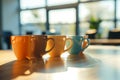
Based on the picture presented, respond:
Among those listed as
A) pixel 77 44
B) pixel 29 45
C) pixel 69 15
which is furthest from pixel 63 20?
pixel 29 45

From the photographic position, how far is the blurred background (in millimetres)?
6812

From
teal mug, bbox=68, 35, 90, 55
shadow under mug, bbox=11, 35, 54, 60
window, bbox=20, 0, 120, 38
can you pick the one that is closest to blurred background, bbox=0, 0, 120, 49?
window, bbox=20, 0, 120, 38

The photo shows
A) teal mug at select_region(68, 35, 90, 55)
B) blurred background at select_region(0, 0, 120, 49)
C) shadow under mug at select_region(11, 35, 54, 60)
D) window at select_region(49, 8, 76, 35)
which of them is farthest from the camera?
window at select_region(49, 8, 76, 35)

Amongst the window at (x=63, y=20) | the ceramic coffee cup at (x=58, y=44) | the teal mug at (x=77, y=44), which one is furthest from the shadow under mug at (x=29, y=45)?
the window at (x=63, y=20)

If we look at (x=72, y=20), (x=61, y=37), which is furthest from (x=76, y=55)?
(x=72, y=20)

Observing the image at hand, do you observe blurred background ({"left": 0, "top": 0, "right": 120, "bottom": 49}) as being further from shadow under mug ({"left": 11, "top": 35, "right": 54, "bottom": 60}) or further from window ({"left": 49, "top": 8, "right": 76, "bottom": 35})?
shadow under mug ({"left": 11, "top": 35, "right": 54, "bottom": 60})

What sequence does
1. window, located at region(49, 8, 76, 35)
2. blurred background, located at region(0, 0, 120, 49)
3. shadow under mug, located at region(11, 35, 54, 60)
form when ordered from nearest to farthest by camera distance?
shadow under mug, located at region(11, 35, 54, 60), blurred background, located at region(0, 0, 120, 49), window, located at region(49, 8, 76, 35)

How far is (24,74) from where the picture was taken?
576 mm

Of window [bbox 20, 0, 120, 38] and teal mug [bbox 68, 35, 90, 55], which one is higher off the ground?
window [bbox 20, 0, 120, 38]

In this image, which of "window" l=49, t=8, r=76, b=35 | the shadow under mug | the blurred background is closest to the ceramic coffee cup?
the shadow under mug

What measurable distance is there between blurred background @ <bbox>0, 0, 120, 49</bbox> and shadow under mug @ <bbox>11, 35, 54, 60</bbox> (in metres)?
5.40

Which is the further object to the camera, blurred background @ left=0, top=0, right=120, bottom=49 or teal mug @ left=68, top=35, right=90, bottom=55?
blurred background @ left=0, top=0, right=120, bottom=49

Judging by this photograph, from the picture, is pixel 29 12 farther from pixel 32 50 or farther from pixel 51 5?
pixel 32 50

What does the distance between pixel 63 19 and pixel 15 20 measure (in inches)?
85.9
